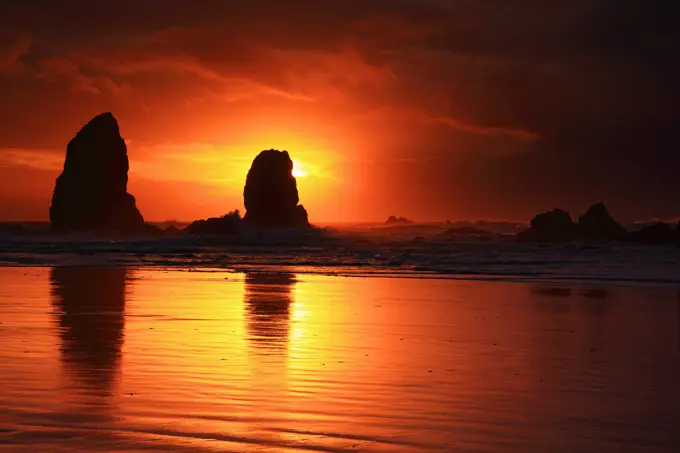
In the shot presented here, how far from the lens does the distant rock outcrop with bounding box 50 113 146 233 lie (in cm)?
11131

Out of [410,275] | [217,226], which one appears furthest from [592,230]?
[410,275]

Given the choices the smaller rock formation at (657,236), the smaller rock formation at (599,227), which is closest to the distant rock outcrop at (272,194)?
the smaller rock formation at (599,227)

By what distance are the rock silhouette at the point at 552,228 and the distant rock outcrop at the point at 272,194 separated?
4689cm

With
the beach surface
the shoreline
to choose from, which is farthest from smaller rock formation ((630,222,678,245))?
the beach surface

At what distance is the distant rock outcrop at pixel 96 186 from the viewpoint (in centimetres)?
11131

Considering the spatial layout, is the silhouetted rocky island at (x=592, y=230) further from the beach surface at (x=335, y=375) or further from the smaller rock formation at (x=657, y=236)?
the beach surface at (x=335, y=375)

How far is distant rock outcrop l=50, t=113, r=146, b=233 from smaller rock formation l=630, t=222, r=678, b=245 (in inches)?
2632

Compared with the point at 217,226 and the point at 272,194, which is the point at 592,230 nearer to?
the point at 217,226

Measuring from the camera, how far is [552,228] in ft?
255

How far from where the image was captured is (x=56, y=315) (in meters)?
16.7

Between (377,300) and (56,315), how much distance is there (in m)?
8.35

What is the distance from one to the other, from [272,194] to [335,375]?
364 feet

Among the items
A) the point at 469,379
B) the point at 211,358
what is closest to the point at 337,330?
the point at 211,358

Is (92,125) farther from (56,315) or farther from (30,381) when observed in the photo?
(30,381)
